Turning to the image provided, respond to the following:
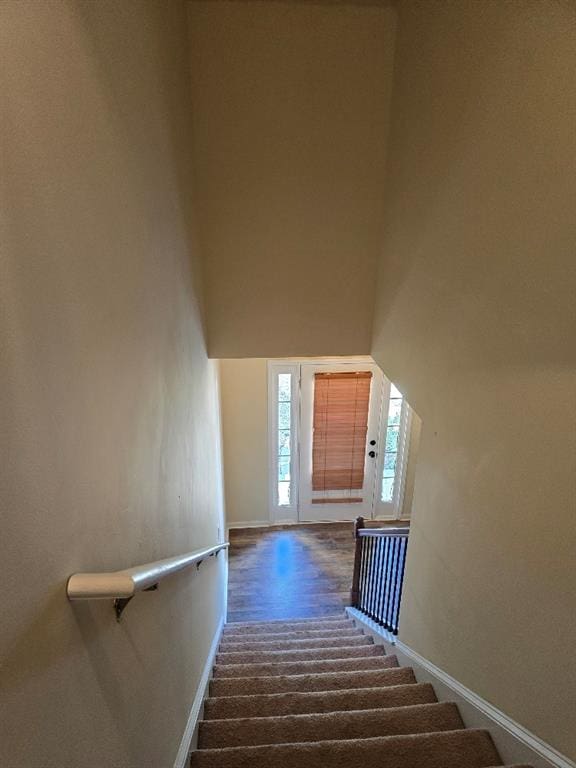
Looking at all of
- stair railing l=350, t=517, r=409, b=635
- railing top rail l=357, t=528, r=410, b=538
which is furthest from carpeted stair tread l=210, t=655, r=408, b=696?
railing top rail l=357, t=528, r=410, b=538

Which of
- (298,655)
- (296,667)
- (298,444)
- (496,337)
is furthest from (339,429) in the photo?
(496,337)

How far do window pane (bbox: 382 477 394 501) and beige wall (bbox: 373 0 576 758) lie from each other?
3251mm

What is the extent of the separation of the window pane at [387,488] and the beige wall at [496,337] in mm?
3251

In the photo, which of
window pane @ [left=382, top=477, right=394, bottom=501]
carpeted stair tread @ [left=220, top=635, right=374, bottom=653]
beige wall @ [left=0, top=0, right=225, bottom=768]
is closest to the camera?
beige wall @ [left=0, top=0, right=225, bottom=768]

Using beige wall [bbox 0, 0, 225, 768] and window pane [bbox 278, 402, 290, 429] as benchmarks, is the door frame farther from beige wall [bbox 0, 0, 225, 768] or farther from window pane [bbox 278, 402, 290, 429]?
beige wall [bbox 0, 0, 225, 768]

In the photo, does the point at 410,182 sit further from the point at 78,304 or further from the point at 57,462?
the point at 57,462

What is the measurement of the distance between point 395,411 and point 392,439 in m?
0.37

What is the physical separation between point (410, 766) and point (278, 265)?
8.24ft

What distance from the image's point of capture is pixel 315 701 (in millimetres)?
1906

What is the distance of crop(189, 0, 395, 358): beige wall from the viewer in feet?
6.89

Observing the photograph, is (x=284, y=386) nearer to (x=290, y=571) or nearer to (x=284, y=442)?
(x=284, y=442)

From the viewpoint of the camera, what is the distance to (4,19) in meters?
0.58

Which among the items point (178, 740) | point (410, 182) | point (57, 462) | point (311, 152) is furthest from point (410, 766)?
point (311, 152)

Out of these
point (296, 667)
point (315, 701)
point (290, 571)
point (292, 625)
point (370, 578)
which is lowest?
point (290, 571)
